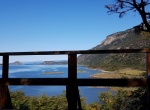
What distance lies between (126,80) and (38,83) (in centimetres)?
193

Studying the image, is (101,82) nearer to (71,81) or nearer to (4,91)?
(71,81)

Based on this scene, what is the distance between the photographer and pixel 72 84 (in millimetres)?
5281

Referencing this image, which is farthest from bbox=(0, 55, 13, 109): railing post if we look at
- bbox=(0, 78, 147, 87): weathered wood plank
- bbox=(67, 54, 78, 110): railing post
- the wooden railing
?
bbox=(67, 54, 78, 110): railing post

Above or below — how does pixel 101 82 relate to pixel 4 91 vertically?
above

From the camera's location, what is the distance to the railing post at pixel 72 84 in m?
5.20

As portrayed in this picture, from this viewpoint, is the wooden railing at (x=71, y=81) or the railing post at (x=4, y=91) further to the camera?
the railing post at (x=4, y=91)

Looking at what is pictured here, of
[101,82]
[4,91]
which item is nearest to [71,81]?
[101,82]

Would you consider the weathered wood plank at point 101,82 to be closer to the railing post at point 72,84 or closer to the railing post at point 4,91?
the railing post at point 72,84

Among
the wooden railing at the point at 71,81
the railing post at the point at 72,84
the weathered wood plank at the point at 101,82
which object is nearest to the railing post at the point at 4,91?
the wooden railing at the point at 71,81

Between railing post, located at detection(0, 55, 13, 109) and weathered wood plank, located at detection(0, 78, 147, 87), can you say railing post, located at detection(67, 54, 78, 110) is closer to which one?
weathered wood plank, located at detection(0, 78, 147, 87)

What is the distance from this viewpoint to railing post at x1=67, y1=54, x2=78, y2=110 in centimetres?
520

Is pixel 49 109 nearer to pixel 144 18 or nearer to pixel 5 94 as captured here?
pixel 144 18

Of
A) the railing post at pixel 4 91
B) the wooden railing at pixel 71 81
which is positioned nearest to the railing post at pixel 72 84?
the wooden railing at pixel 71 81

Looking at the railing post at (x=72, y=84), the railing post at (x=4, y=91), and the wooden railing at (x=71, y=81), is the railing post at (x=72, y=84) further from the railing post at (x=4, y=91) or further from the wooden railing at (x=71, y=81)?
the railing post at (x=4, y=91)
